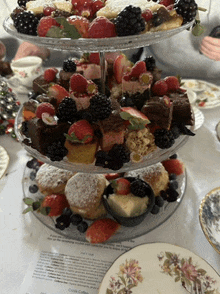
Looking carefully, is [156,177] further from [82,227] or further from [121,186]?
[82,227]

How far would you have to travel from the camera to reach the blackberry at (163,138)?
0.85 metres

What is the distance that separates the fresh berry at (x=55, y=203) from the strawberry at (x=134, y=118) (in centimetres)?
44

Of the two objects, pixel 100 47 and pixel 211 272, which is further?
pixel 211 272

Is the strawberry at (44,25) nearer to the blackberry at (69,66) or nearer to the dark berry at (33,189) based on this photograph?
the blackberry at (69,66)

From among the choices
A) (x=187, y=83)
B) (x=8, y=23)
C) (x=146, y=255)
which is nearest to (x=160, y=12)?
(x=8, y=23)

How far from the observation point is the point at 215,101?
1.54 m

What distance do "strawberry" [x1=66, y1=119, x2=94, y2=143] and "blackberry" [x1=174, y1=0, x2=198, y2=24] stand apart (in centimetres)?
42

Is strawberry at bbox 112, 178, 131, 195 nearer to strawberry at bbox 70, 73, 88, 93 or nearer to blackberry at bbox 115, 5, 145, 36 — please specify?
strawberry at bbox 70, 73, 88, 93

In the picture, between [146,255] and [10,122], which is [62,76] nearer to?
[10,122]

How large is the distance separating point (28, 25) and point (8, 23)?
5.7 inches

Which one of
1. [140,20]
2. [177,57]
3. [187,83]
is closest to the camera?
[140,20]

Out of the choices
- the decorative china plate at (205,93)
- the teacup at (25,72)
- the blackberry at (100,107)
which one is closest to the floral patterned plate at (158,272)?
the blackberry at (100,107)

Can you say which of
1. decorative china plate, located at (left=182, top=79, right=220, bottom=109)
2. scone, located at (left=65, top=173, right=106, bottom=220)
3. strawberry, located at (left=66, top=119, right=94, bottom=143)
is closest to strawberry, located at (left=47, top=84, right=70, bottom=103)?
strawberry, located at (left=66, top=119, right=94, bottom=143)

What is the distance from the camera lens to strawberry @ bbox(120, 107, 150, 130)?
2.63 feet
